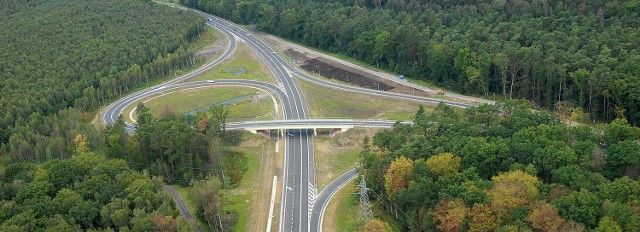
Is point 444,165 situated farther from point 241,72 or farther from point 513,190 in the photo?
point 241,72

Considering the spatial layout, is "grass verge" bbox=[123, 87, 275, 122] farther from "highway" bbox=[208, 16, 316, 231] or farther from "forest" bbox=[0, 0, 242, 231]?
"forest" bbox=[0, 0, 242, 231]

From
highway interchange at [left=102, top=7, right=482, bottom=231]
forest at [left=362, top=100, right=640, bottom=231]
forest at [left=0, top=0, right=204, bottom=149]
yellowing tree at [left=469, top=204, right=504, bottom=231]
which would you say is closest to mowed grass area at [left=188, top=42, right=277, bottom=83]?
highway interchange at [left=102, top=7, right=482, bottom=231]

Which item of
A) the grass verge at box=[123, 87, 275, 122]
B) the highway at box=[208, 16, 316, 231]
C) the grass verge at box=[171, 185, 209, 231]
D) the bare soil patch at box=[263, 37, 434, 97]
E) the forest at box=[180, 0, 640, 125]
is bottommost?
the grass verge at box=[171, 185, 209, 231]

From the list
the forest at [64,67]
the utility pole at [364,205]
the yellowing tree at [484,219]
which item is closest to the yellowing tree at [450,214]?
the yellowing tree at [484,219]

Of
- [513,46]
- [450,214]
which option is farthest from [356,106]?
[450,214]

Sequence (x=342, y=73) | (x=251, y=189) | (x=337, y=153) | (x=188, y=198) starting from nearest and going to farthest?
(x=188, y=198)
(x=251, y=189)
(x=337, y=153)
(x=342, y=73)

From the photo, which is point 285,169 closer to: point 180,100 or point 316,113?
point 316,113
